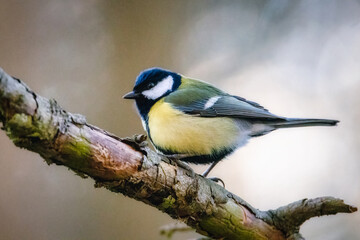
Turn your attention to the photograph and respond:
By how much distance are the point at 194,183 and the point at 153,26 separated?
5.73ft

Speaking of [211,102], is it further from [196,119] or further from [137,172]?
[137,172]

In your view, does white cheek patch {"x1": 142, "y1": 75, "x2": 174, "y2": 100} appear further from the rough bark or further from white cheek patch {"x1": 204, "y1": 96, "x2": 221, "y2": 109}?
the rough bark

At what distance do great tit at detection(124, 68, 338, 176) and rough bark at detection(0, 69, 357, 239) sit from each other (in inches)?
8.6

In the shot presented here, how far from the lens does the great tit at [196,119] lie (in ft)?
4.19

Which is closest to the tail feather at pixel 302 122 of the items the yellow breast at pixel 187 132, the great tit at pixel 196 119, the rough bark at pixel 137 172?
the great tit at pixel 196 119

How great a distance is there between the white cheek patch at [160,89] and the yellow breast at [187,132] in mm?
95

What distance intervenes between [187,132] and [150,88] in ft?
0.93

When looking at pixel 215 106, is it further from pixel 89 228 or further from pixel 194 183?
pixel 89 228

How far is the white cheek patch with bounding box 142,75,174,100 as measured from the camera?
56.8 inches

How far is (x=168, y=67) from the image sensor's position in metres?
2.49

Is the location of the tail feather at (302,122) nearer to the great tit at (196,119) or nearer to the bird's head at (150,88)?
the great tit at (196,119)

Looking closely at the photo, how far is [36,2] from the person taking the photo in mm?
2322

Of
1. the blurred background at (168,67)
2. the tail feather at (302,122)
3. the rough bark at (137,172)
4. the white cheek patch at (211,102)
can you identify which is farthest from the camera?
the blurred background at (168,67)

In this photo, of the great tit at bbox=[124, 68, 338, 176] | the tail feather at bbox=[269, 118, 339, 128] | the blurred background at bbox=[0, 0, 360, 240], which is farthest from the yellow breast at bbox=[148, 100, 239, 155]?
the blurred background at bbox=[0, 0, 360, 240]
